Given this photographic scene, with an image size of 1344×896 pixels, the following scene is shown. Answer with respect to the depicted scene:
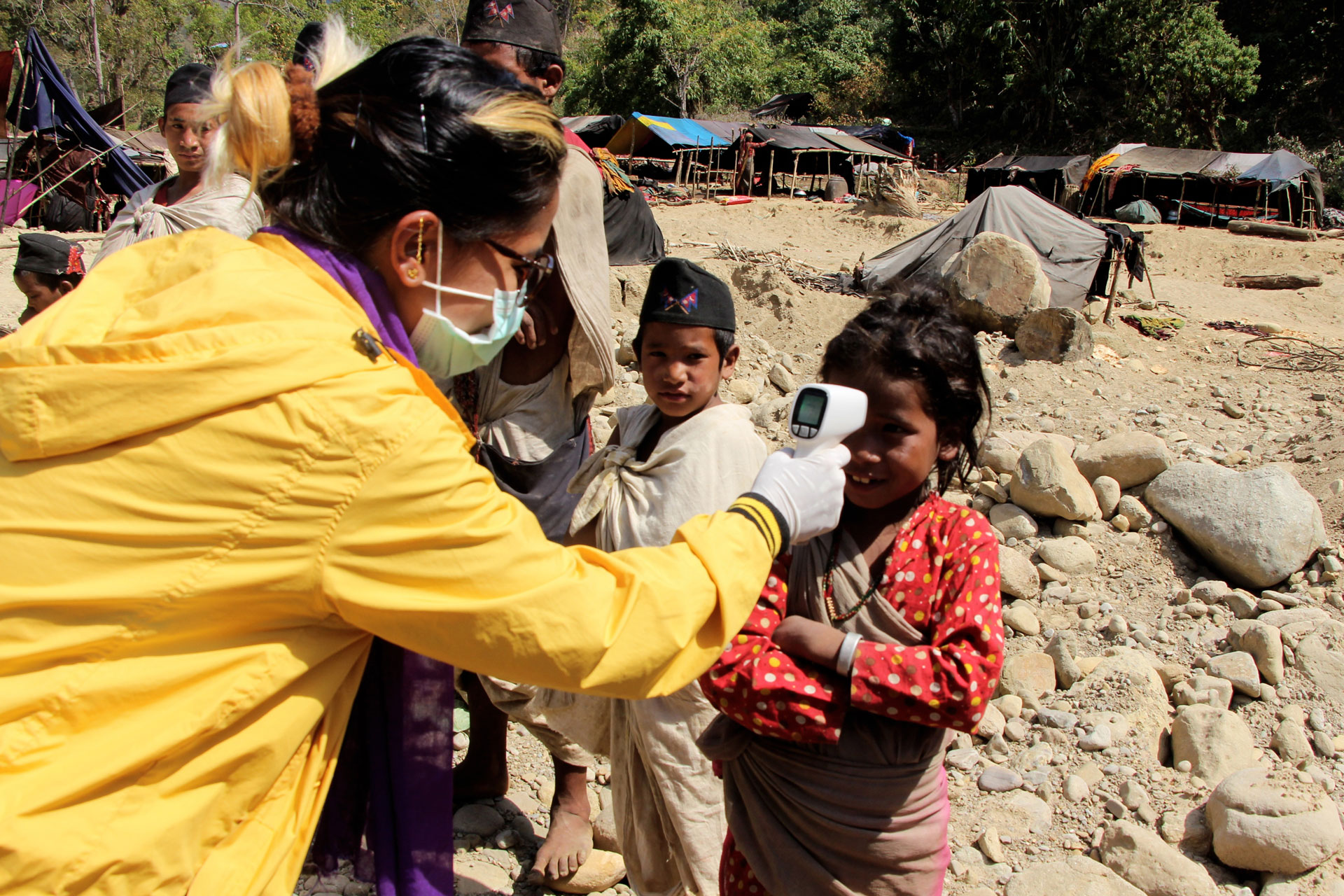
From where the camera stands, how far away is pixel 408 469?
1.02m

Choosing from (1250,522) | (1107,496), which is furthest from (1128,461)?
(1250,522)

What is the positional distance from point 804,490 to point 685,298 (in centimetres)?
92

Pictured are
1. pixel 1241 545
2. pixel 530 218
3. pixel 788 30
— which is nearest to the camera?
pixel 530 218

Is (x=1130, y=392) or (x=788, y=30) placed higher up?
(x=788, y=30)

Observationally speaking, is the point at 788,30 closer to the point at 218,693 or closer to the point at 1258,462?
the point at 1258,462

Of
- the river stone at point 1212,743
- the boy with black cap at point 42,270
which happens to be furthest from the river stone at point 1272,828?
the boy with black cap at point 42,270

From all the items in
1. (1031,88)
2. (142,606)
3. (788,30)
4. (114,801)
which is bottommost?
(114,801)

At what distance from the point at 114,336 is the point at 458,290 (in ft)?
1.50

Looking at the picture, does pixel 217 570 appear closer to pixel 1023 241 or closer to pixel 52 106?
pixel 1023 241

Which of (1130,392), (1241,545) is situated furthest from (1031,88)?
(1241,545)

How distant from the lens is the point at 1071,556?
13.0 feet

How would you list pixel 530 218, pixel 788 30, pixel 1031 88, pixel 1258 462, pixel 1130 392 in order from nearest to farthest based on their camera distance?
pixel 530 218 < pixel 1258 462 < pixel 1130 392 < pixel 1031 88 < pixel 788 30

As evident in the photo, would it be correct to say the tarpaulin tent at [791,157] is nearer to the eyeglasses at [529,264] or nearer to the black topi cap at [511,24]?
the black topi cap at [511,24]

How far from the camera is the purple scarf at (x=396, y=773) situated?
51.7 inches
